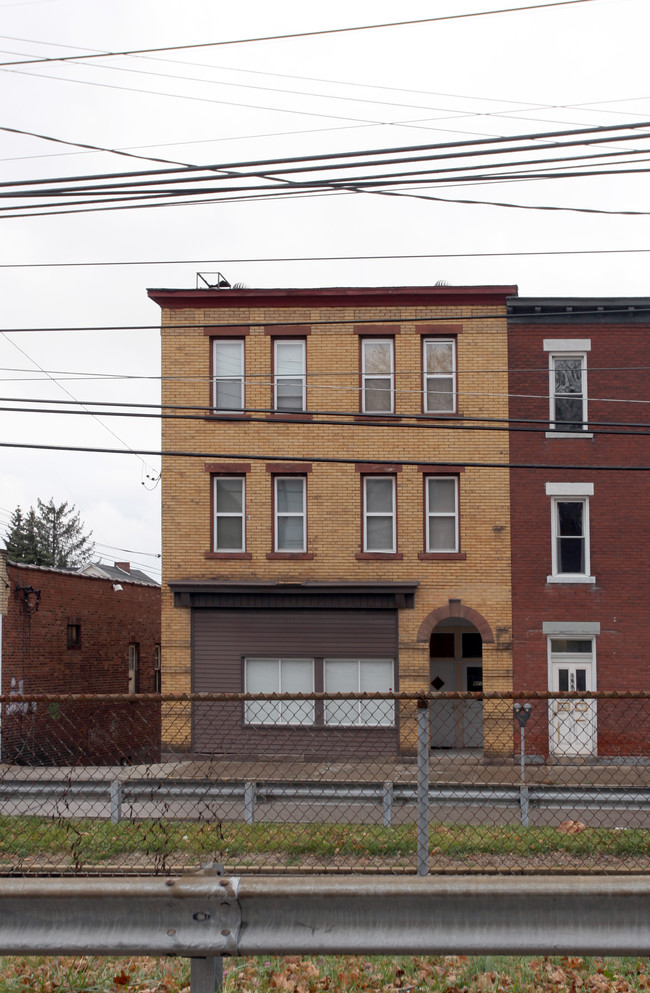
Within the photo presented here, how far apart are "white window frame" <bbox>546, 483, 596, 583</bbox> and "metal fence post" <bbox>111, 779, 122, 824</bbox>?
1375 cm

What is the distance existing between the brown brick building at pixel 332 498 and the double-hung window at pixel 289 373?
0.04 meters

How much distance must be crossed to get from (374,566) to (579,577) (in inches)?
198

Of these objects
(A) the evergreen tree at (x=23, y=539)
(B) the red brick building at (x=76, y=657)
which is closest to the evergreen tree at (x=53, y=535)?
(A) the evergreen tree at (x=23, y=539)

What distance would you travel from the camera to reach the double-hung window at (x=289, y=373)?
74.9 feet

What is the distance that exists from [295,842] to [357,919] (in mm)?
6949

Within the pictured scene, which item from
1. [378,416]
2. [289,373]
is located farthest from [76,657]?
[378,416]

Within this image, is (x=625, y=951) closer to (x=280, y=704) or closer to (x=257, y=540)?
(x=280, y=704)

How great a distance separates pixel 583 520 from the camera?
72.8ft

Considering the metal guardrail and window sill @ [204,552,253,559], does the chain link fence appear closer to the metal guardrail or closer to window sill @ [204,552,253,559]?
the metal guardrail

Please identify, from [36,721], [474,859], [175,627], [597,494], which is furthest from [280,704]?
[474,859]

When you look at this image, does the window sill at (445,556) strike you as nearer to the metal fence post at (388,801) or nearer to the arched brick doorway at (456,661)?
the arched brick doorway at (456,661)

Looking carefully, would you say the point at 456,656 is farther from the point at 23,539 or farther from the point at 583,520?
the point at 23,539

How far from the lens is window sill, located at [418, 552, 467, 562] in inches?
875

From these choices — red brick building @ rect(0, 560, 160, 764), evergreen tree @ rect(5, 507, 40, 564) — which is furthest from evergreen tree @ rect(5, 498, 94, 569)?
red brick building @ rect(0, 560, 160, 764)
